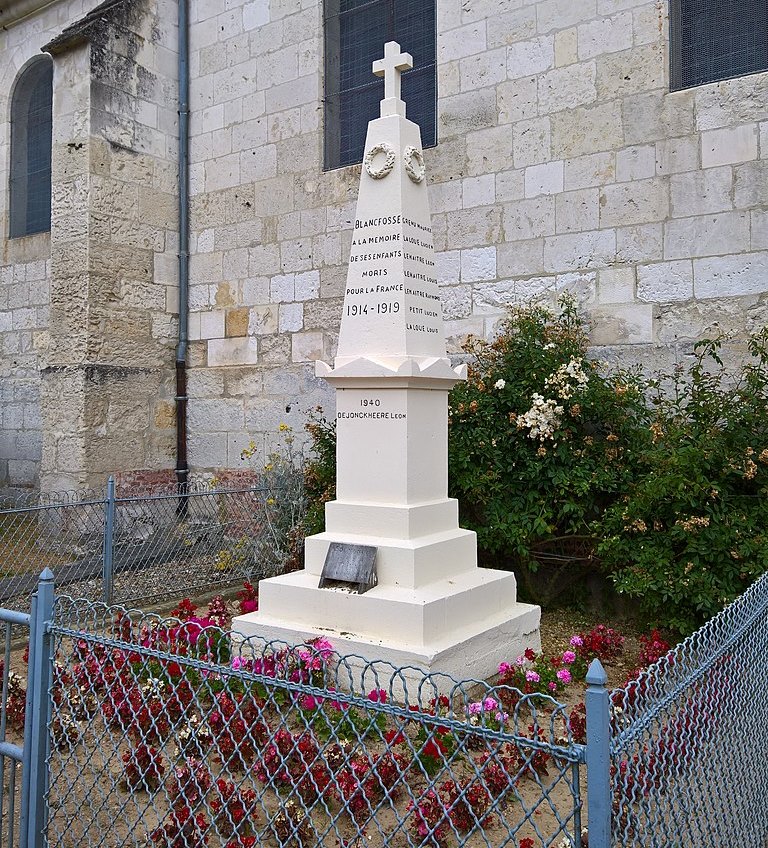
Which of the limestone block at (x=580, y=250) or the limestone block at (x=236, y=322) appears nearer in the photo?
the limestone block at (x=580, y=250)

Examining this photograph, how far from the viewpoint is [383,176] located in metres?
4.25

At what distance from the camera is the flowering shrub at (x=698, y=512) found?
4301 millimetres

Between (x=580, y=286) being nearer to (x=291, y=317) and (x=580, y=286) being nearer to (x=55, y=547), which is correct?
(x=291, y=317)

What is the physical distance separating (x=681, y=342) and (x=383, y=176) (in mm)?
2663

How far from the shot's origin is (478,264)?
21.4ft

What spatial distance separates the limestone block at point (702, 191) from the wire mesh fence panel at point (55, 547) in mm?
4711

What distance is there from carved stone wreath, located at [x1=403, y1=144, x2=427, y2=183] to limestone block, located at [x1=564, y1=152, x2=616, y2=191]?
2.15 m

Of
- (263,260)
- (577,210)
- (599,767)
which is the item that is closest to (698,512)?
(577,210)

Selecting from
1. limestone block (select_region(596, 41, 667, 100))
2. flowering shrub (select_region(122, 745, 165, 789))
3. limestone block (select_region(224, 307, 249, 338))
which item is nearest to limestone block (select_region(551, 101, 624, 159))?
limestone block (select_region(596, 41, 667, 100))

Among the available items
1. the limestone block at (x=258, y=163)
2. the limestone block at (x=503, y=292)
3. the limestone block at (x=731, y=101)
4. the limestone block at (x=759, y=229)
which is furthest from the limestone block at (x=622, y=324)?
the limestone block at (x=258, y=163)

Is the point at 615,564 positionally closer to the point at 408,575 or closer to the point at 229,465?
the point at 408,575

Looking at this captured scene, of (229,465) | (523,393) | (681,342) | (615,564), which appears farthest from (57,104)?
(615,564)

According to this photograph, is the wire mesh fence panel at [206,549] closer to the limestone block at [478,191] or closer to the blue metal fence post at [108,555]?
the blue metal fence post at [108,555]

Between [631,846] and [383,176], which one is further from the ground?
[383,176]
